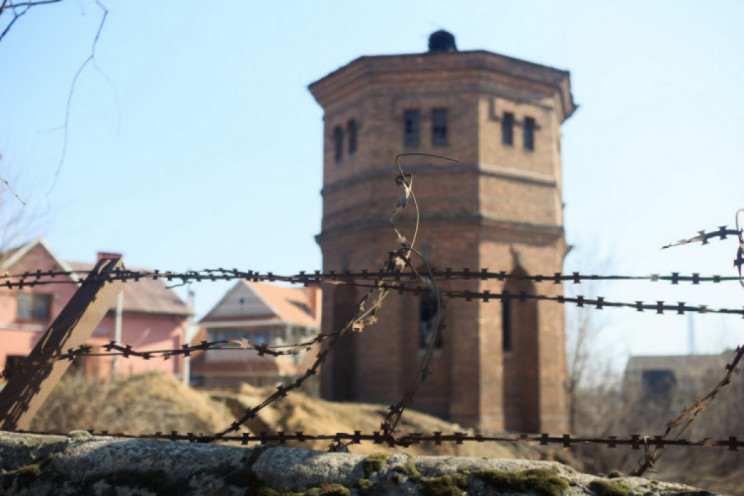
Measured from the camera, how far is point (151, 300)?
3512 cm

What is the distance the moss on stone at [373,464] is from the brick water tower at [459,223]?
17831mm

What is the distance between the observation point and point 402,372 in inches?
818

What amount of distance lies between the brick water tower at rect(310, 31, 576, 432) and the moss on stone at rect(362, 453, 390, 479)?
1783 cm

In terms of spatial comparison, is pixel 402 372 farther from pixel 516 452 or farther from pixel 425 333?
pixel 516 452

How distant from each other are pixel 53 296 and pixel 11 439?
30.2 meters

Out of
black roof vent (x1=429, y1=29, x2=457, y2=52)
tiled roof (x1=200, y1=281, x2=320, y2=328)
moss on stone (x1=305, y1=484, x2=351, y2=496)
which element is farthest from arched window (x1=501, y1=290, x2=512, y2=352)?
tiled roof (x1=200, y1=281, x2=320, y2=328)

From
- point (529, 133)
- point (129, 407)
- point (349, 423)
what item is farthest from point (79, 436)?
point (529, 133)

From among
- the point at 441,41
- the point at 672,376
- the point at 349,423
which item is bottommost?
the point at 672,376

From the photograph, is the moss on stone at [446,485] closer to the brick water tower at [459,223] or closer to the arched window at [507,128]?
the brick water tower at [459,223]

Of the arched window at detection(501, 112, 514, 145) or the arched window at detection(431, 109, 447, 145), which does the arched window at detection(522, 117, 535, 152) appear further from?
the arched window at detection(431, 109, 447, 145)

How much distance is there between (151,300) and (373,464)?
34575 millimetres

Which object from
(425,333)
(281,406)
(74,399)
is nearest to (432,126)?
(425,333)

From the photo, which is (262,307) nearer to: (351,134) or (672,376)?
(351,134)

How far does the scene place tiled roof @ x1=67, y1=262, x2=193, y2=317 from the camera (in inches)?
1345
